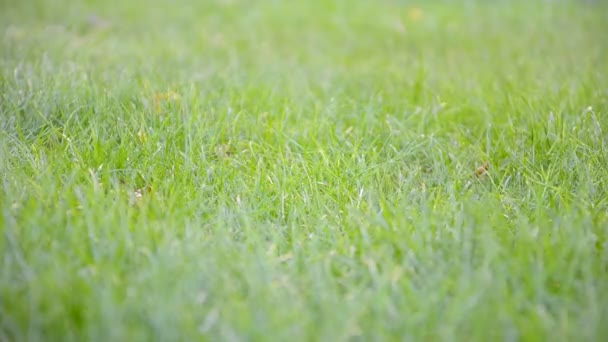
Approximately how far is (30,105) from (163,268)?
4.97 ft

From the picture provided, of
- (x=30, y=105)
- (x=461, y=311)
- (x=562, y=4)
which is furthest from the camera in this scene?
(x=562, y=4)

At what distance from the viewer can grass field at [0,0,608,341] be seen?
5.03ft

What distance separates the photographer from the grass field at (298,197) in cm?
A: 153

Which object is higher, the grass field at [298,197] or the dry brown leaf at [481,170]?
the grass field at [298,197]

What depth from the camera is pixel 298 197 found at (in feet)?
7.29

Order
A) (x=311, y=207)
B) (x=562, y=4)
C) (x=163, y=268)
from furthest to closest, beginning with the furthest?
(x=562, y=4)
(x=311, y=207)
(x=163, y=268)

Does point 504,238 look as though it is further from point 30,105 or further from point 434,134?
point 30,105

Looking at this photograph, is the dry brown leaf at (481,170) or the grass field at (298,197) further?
the dry brown leaf at (481,170)

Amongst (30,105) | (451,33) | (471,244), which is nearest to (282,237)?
(471,244)

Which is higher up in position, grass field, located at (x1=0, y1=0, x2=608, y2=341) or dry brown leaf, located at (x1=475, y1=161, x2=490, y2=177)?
grass field, located at (x1=0, y1=0, x2=608, y2=341)

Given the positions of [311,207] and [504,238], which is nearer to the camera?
[504,238]

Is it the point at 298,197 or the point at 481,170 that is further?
the point at 481,170

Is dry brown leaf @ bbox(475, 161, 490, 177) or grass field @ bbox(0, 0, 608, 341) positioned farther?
dry brown leaf @ bbox(475, 161, 490, 177)

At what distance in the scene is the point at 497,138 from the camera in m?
2.77
